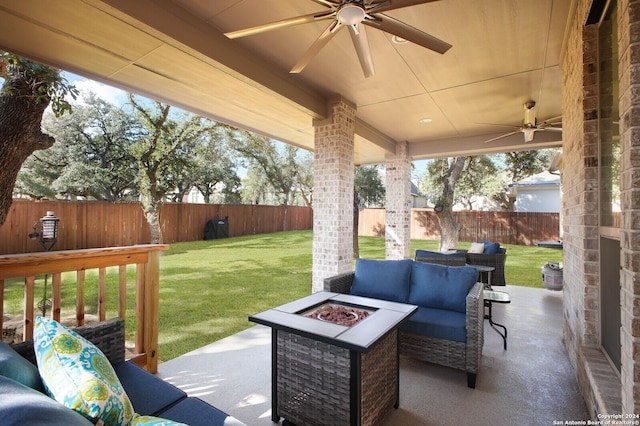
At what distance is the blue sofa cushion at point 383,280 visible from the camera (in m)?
3.27

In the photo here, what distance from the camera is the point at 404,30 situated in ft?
7.67

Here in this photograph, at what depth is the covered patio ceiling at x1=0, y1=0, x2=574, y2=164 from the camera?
2.65 metres

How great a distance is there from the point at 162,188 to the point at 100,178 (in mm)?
3058

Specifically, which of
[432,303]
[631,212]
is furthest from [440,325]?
[631,212]

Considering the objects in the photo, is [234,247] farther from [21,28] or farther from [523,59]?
[523,59]

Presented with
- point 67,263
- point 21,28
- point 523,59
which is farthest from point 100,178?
point 523,59

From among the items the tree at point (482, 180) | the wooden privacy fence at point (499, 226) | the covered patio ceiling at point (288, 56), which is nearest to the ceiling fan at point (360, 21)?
the covered patio ceiling at point (288, 56)

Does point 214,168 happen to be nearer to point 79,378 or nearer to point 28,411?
point 79,378

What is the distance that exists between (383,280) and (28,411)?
295 centimetres

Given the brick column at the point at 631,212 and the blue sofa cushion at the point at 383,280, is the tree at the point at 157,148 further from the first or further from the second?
the brick column at the point at 631,212

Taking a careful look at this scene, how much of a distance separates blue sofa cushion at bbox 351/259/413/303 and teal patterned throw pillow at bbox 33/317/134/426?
2.51 meters

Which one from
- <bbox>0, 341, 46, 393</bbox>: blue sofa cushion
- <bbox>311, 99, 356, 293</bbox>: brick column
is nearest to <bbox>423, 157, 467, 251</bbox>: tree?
<bbox>311, 99, 356, 293</bbox>: brick column

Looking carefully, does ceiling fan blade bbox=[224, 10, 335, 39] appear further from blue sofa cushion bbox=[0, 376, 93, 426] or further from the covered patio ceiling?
blue sofa cushion bbox=[0, 376, 93, 426]

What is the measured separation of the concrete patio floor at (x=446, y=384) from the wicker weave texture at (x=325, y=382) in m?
0.23
